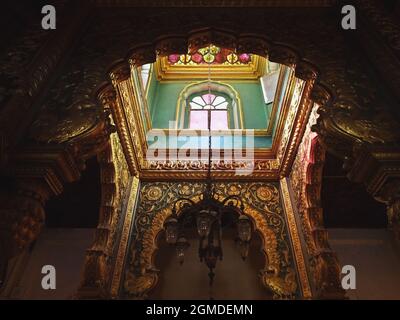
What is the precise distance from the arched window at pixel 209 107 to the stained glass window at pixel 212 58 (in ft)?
2.61

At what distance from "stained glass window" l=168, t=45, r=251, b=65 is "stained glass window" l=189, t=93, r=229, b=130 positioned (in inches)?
42.4

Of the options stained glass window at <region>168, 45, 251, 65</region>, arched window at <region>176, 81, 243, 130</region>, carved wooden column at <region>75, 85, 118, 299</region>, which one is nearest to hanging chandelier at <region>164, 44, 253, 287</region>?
carved wooden column at <region>75, 85, 118, 299</region>

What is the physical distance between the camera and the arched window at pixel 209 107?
27.9 feet

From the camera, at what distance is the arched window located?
27.9 feet

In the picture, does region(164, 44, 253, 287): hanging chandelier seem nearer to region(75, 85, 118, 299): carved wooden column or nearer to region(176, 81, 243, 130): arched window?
region(75, 85, 118, 299): carved wooden column

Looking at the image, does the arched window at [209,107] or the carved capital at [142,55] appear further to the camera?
the arched window at [209,107]

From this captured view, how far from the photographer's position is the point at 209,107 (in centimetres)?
854

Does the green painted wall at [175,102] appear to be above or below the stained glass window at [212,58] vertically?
below

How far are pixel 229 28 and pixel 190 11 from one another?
586 millimetres

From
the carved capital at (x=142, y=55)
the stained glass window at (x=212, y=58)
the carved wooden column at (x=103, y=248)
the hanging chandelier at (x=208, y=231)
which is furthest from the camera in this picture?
the stained glass window at (x=212, y=58)

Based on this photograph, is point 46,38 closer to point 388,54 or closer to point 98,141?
point 98,141

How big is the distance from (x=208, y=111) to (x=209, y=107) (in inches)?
13.1

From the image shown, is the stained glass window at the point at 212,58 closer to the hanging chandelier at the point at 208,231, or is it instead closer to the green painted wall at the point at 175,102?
the green painted wall at the point at 175,102

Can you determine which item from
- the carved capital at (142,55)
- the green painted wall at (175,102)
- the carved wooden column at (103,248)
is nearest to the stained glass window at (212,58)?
the green painted wall at (175,102)
